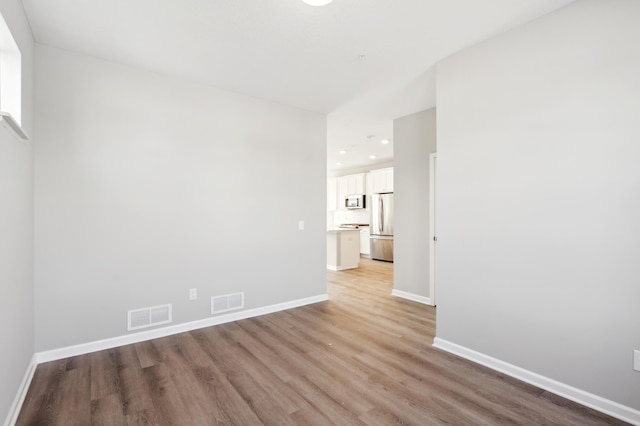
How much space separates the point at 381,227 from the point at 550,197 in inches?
231

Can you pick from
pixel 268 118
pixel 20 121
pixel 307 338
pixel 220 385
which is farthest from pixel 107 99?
pixel 307 338

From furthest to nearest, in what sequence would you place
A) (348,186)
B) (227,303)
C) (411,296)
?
(348,186), (411,296), (227,303)

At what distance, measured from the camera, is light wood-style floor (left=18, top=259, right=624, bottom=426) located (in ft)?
6.26

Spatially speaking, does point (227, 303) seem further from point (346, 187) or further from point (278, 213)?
point (346, 187)

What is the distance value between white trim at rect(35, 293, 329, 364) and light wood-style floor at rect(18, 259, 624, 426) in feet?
0.24

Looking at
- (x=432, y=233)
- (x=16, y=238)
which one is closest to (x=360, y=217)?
(x=432, y=233)

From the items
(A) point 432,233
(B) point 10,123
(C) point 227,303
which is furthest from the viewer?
(A) point 432,233

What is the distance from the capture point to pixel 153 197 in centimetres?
311

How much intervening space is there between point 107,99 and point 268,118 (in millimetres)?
1739

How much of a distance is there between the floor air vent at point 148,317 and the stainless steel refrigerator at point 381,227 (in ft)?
19.0

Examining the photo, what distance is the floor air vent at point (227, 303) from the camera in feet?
11.5

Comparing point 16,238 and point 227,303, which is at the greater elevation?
point 16,238

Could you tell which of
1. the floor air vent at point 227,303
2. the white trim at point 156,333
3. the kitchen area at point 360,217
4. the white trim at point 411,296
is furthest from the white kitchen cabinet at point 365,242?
the floor air vent at point 227,303

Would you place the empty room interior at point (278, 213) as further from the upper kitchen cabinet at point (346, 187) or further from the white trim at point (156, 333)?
the upper kitchen cabinet at point (346, 187)
